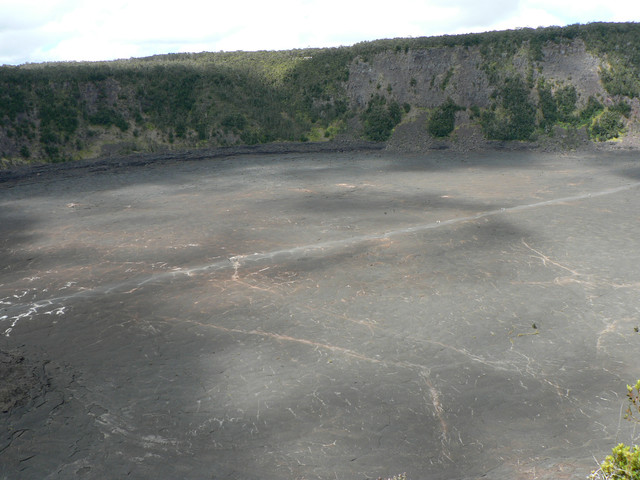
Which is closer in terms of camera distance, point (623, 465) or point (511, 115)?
point (623, 465)

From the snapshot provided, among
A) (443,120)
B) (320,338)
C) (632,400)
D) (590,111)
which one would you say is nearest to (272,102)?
(443,120)

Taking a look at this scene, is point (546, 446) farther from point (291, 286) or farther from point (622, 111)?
point (622, 111)

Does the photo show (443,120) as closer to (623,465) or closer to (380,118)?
(380,118)

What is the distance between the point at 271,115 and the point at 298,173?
15.3m

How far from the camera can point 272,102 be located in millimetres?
50375

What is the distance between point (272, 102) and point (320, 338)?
131 feet

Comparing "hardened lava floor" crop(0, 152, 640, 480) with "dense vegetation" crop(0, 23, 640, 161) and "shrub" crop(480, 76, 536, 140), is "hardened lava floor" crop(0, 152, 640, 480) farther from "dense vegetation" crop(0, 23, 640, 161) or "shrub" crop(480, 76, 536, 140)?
"shrub" crop(480, 76, 536, 140)

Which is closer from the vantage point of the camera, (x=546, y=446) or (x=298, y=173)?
(x=546, y=446)

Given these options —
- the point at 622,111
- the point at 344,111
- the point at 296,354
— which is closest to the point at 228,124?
the point at 344,111

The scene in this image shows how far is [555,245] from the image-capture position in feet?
64.0

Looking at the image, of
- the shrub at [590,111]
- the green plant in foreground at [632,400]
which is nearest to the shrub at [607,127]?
the shrub at [590,111]

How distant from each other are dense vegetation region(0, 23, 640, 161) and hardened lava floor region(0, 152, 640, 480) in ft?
57.6

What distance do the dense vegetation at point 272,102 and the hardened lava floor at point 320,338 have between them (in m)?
17.5

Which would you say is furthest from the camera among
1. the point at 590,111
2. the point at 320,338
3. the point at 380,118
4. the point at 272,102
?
the point at 272,102
